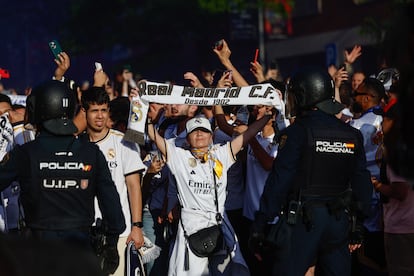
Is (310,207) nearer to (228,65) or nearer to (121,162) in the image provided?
(121,162)

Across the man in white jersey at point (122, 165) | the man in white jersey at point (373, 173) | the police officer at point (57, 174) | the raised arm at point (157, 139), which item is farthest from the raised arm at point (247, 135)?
the police officer at point (57, 174)

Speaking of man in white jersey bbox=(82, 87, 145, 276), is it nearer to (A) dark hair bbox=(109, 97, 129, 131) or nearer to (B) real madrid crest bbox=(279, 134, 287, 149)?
(A) dark hair bbox=(109, 97, 129, 131)

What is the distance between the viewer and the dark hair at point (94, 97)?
8.27m

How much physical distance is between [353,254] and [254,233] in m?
2.77

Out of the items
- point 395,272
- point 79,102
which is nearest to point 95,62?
point 79,102

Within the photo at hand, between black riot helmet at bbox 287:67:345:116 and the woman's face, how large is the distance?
1.31 meters

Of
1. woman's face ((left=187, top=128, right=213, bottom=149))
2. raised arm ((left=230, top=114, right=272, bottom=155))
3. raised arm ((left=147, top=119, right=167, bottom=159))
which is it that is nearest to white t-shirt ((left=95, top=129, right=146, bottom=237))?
raised arm ((left=147, top=119, right=167, bottom=159))

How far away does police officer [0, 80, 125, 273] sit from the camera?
6.47 meters

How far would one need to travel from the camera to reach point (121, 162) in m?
8.07

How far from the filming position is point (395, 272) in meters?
8.05

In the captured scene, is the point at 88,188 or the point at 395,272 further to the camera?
the point at 395,272

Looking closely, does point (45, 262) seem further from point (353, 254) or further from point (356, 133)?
point (353, 254)

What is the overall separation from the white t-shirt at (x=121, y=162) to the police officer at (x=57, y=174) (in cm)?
126

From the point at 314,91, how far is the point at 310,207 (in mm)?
901
